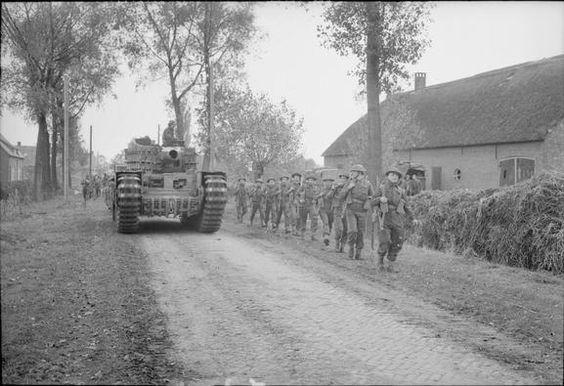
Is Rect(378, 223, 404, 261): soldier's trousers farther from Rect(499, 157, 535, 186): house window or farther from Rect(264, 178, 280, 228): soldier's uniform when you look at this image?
Rect(499, 157, 535, 186): house window

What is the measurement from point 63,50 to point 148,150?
8.78 m

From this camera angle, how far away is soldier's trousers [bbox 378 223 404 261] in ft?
36.1

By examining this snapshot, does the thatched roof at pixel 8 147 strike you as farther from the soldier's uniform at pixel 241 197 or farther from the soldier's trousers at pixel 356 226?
the soldier's trousers at pixel 356 226

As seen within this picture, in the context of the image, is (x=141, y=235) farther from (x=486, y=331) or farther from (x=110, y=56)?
(x=486, y=331)

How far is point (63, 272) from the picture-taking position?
9922 millimetres

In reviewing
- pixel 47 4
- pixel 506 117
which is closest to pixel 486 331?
pixel 47 4

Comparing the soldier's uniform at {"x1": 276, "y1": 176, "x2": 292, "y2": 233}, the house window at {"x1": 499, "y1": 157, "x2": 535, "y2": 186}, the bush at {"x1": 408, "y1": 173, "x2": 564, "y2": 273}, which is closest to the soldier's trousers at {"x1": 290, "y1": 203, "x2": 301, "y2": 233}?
the soldier's uniform at {"x1": 276, "y1": 176, "x2": 292, "y2": 233}

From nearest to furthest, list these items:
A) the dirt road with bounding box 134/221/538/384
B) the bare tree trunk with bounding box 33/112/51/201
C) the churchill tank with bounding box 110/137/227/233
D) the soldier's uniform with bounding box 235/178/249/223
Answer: the dirt road with bounding box 134/221/538/384 < the churchill tank with bounding box 110/137/227/233 < the soldier's uniform with bounding box 235/178/249/223 < the bare tree trunk with bounding box 33/112/51/201

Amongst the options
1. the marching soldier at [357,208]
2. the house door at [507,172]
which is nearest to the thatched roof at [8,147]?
the house door at [507,172]

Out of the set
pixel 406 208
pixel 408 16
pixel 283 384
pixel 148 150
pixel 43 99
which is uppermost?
pixel 408 16

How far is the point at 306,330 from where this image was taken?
22.3 feet

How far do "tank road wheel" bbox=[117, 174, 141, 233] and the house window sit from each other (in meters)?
19.6

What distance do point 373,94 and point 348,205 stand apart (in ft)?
16.3

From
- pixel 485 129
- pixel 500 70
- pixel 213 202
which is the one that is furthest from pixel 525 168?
pixel 213 202
